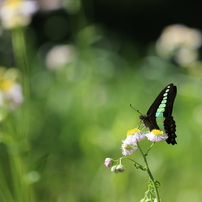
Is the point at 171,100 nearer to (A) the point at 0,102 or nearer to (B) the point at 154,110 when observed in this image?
(B) the point at 154,110

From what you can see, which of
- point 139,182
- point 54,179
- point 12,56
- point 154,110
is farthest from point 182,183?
point 12,56

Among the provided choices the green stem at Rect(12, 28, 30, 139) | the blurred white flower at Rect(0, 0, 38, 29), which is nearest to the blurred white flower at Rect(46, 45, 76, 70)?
the green stem at Rect(12, 28, 30, 139)

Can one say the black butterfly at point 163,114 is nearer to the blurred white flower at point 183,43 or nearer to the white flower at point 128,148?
the white flower at point 128,148

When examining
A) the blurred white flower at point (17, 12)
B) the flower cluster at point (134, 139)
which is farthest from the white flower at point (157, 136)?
the blurred white flower at point (17, 12)

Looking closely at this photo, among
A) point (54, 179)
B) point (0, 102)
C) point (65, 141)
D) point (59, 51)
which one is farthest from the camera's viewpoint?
point (59, 51)

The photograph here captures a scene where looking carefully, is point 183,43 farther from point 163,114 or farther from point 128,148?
point 128,148

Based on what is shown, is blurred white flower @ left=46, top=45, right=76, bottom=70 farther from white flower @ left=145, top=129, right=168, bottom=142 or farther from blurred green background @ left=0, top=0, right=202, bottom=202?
white flower @ left=145, top=129, right=168, bottom=142
